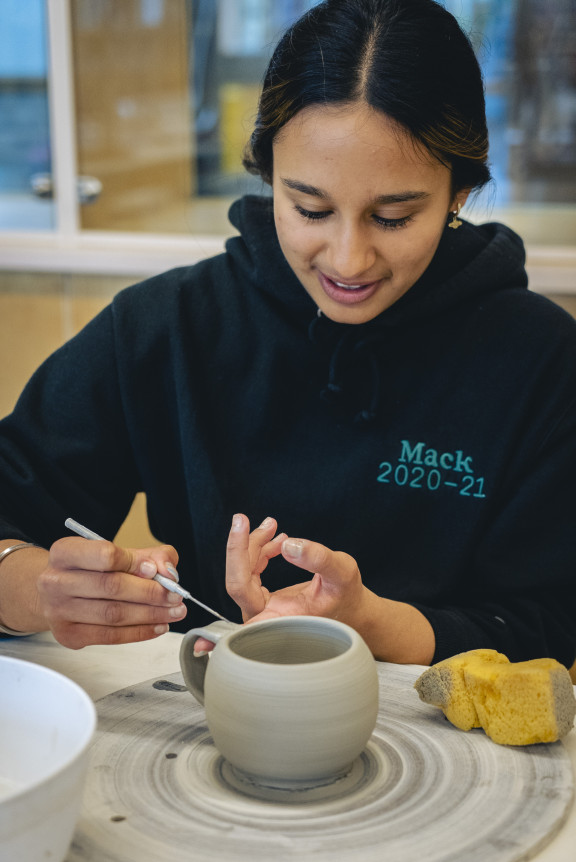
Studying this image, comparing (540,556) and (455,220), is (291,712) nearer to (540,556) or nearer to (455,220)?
(540,556)

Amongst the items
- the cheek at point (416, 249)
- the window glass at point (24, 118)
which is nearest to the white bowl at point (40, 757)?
the cheek at point (416, 249)

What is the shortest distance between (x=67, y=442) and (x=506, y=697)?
0.70 metres

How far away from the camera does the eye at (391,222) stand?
106 centimetres

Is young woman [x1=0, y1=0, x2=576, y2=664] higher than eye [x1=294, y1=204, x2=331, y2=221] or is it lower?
lower

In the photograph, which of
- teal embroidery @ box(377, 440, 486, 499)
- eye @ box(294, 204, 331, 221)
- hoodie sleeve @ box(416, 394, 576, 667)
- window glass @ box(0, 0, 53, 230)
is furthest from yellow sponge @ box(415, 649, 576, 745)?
window glass @ box(0, 0, 53, 230)

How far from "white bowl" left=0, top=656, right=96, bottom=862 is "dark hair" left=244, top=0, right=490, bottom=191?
0.71 metres

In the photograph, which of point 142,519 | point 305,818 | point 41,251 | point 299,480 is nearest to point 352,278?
point 299,480

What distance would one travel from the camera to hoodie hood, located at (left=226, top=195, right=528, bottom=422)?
124 cm

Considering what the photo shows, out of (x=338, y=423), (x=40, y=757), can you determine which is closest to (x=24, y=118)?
(x=338, y=423)

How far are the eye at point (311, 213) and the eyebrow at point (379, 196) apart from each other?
0.08 ft

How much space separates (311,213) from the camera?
1.08m

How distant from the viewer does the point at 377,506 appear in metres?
1.24

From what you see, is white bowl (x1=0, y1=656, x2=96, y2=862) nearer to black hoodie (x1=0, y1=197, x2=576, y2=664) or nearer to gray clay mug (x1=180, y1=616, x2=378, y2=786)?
gray clay mug (x1=180, y1=616, x2=378, y2=786)

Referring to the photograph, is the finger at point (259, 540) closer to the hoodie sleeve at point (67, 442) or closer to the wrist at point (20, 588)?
the wrist at point (20, 588)
